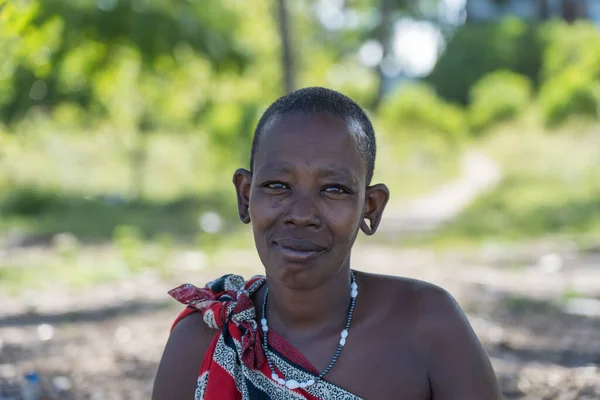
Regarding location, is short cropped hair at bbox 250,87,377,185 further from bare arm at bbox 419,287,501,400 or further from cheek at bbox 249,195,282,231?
bare arm at bbox 419,287,501,400

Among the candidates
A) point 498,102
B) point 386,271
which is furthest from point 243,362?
point 498,102

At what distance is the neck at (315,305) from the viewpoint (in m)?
2.17

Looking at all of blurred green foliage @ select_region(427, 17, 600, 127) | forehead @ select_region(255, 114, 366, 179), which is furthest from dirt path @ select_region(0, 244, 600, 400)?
blurred green foliage @ select_region(427, 17, 600, 127)

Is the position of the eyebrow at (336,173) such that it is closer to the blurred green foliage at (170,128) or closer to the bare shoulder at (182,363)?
the bare shoulder at (182,363)

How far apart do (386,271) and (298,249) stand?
5.84m

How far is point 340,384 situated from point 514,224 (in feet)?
29.9

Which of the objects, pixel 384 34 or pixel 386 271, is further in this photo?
pixel 384 34

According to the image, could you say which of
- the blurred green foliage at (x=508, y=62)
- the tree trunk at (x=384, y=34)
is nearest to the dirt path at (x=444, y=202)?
the blurred green foliage at (x=508, y=62)

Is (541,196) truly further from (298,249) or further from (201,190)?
(298,249)

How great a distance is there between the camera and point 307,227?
6.72 ft

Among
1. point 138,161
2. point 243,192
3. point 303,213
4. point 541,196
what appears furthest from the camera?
point 138,161

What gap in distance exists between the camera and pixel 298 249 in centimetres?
204

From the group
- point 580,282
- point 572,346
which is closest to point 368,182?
point 572,346

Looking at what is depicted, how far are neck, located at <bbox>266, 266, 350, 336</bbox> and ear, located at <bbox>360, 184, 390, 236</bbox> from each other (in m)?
0.13
